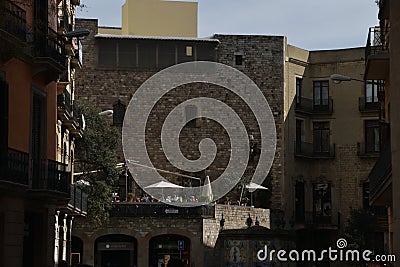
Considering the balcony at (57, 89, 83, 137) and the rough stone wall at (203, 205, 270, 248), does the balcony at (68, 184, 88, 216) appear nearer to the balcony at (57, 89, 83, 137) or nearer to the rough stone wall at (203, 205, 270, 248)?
the balcony at (57, 89, 83, 137)

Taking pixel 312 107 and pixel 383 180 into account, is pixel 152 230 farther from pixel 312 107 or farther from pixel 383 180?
pixel 383 180

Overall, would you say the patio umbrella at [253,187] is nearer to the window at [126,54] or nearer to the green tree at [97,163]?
the green tree at [97,163]

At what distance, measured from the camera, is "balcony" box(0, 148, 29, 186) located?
22453mm

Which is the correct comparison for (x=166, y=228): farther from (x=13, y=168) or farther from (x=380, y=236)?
(x=13, y=168)

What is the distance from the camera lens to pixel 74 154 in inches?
1681

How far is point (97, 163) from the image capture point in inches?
1666

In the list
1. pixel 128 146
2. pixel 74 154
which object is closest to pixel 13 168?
pixel 74 154

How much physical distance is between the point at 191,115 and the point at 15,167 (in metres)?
32.2

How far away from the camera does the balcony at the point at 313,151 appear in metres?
55.8

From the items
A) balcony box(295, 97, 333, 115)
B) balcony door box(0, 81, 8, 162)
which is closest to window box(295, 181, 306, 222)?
balcony box(295, 97, 333, 115)

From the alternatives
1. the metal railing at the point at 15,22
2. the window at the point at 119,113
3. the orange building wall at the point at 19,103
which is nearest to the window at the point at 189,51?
the window at the point at 119,113

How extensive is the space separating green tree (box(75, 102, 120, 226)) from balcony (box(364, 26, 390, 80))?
636 inches

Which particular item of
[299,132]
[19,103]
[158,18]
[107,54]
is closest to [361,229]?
[299,132]

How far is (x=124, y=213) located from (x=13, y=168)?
24312 mm
